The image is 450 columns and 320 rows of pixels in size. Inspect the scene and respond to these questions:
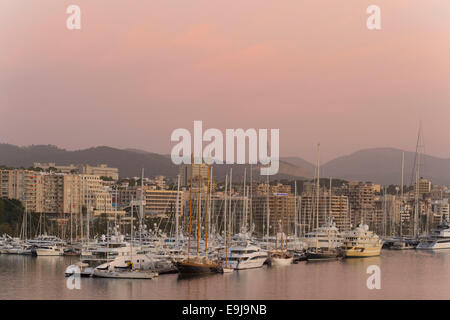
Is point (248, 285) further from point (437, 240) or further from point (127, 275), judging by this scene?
point (437, 240)

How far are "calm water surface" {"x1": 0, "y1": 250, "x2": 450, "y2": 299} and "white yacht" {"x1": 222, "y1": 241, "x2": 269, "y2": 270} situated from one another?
520mm

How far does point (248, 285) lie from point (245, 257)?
19.7 ft

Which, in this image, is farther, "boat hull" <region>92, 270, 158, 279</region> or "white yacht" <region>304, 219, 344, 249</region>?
"white yacht" <region>304, 219, 344, 249</region>

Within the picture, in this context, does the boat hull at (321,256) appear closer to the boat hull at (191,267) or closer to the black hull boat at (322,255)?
the black hull boat at (322,255)

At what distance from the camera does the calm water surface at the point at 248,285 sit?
27.4 m

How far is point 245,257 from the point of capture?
3603 cm

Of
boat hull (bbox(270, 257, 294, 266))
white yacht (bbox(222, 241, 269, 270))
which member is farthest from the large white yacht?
white yacht (bbox(222, 241, 269, 270))

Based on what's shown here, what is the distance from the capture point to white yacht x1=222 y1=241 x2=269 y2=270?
35344 mm

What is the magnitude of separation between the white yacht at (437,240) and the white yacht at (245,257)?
2877cm

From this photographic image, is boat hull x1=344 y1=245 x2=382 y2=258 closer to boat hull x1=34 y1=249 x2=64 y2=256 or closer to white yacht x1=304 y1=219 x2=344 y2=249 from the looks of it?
white yacht x1=304 y1=219 x2=344 y2=249
